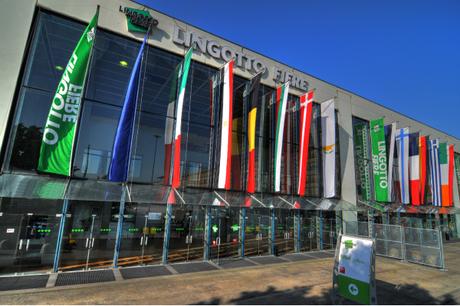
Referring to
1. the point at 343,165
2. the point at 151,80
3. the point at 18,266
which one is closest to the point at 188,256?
the point at 18,266

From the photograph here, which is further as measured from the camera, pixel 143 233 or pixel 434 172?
pixel 434 172

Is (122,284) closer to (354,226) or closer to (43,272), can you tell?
(43,272)

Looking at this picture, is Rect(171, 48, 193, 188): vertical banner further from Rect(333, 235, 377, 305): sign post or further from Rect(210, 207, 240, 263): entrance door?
Rect(333, 235, 377, 305): sign post

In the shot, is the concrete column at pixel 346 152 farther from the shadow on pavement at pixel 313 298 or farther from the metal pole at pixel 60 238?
Result: the metal pole at pixel 60 238

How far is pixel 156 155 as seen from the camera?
1448cm

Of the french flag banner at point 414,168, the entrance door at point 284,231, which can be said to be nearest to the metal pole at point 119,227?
the entrance door at point 284,231

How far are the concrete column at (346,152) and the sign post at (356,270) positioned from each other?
1143 cm

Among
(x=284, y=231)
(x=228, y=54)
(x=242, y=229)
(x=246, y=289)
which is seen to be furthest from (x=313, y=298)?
(x=228, y=54)

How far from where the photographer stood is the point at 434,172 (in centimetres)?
2541

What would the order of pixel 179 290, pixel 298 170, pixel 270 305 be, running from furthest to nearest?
pixel 298 170 < pixel 179 290 < pixel 270 305

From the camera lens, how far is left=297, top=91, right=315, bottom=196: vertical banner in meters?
15.8

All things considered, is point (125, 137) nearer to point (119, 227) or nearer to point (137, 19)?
point (119, 227)

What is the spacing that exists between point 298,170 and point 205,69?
28.0 ft

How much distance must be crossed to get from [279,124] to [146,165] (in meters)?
7.87
